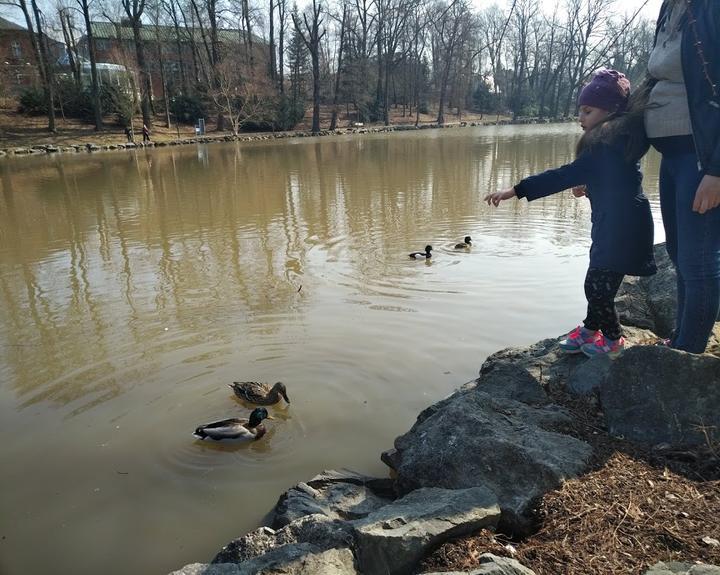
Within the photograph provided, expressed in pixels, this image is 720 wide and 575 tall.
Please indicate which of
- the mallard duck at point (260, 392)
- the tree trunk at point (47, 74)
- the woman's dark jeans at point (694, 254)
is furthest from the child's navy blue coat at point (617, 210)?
the tree trunk at point (47, 74)

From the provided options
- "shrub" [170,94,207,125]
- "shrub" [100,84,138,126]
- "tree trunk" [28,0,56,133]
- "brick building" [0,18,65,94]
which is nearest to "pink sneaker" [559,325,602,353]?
"shrub" [100,84,138,126]

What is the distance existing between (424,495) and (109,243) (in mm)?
8345

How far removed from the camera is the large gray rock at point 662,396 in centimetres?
266

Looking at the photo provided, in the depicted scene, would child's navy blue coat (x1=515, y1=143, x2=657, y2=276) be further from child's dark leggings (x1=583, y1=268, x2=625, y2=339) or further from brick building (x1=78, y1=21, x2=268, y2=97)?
brick building (x1=78, y1=21, x2=268, y2=97)

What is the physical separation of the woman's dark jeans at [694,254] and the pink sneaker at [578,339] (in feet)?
2.08

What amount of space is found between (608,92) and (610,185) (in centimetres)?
53

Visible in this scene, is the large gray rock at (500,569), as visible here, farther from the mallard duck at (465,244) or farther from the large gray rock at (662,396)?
the mallard duck at (465,244)

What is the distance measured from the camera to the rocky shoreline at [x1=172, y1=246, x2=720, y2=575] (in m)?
2.21

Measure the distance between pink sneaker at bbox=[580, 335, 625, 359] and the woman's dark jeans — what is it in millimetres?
527

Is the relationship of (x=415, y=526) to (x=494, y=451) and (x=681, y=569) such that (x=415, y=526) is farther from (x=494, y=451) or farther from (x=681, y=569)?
(x=681, y=569)

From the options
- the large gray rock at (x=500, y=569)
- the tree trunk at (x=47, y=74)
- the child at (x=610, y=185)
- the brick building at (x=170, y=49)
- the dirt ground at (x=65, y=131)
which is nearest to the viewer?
the large gray rock at (x=500, y=569)

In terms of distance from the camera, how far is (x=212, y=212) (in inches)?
464

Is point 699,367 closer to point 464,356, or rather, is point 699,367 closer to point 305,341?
point 464,356

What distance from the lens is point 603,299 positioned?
3.41m
